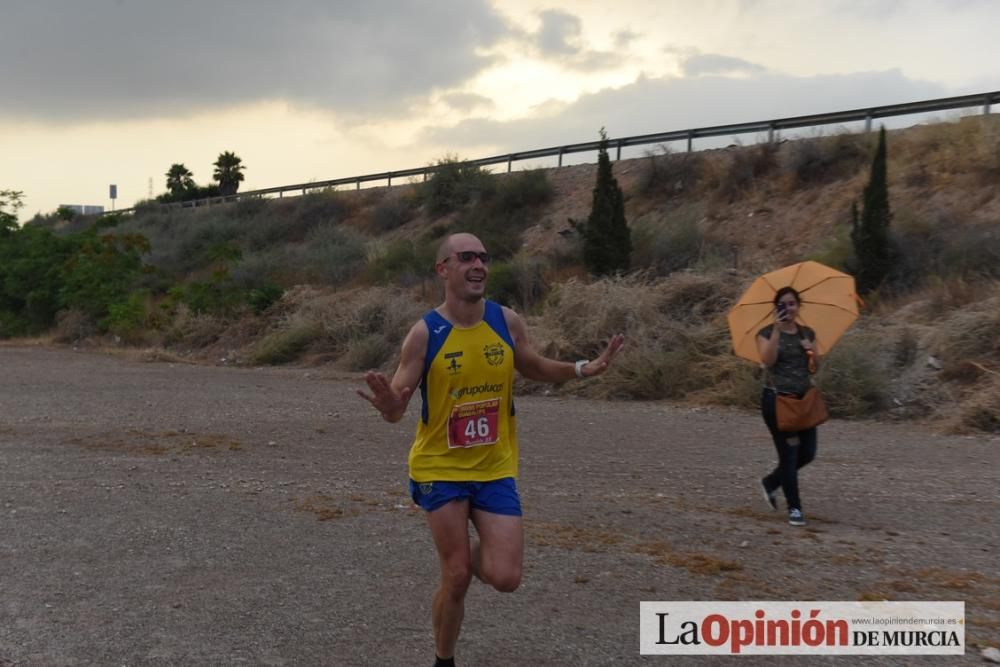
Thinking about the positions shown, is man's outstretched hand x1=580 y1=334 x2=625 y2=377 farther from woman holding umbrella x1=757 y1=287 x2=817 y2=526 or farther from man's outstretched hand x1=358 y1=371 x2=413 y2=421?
woman holding umbrella x1=757 y1=287 x2=817 y2=526

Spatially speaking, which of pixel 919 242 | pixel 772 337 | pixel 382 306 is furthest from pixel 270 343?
pixel 772 337

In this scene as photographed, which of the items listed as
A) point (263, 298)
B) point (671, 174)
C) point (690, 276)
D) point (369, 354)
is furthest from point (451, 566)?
point (671, 174)

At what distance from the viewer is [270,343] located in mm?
24344

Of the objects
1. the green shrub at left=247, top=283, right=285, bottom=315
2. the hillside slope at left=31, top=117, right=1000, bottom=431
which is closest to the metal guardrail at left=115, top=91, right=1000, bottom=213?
the hillside slope at left=31, top=117, right=1000, bottom=431

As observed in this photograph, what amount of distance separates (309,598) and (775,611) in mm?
2673

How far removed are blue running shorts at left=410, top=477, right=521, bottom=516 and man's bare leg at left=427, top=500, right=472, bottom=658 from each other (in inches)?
1.4

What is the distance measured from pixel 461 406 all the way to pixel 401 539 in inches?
121

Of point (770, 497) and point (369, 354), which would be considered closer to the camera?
point (770, 497)

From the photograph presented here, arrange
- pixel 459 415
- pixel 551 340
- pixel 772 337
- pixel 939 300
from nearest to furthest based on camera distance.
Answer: pixel 459 415 < pixel 772 337 < pixel 939 300 < pixel 551 340

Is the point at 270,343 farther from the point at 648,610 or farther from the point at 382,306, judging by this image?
the point at 648,610

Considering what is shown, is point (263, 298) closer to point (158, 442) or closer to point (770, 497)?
point (158, 442)

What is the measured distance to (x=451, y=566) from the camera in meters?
4.27

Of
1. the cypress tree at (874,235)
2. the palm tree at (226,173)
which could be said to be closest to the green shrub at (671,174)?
the cypress tree at (874,235)

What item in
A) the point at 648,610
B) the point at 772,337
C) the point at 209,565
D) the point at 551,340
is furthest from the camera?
the point at 551,340
